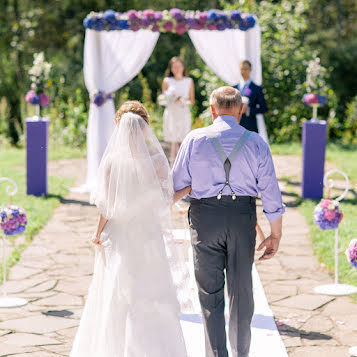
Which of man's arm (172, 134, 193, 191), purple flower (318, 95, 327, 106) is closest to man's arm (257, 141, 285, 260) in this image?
man's arm (172, 134, 193, 191)

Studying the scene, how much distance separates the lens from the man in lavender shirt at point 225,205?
429 cm

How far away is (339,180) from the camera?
12.3 meters

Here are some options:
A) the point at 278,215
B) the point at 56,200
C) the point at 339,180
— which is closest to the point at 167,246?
the point at 278,215

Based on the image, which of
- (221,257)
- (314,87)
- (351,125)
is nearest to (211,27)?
(314,87)

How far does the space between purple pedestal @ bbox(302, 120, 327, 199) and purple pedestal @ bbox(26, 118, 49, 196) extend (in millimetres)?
3838

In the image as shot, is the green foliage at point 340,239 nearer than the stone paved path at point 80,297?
No

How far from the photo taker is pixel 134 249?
4523mm

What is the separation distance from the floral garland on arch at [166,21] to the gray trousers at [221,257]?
7.40 meters

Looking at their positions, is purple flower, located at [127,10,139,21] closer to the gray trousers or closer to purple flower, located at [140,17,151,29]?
purple flower, located at [140,17,151,29]

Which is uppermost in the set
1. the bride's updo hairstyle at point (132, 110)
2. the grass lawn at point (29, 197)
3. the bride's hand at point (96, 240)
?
the bride's updo hairstyle at point (132, 110)

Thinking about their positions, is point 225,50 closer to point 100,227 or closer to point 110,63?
point 110,63

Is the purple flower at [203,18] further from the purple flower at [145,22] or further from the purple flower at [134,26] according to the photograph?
the purple flower at [134,26]

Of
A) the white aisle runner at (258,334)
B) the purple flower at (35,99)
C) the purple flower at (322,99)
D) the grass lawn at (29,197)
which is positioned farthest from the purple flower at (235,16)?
the white aisle runner at (258,334)

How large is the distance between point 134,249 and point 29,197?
6.64 meters
